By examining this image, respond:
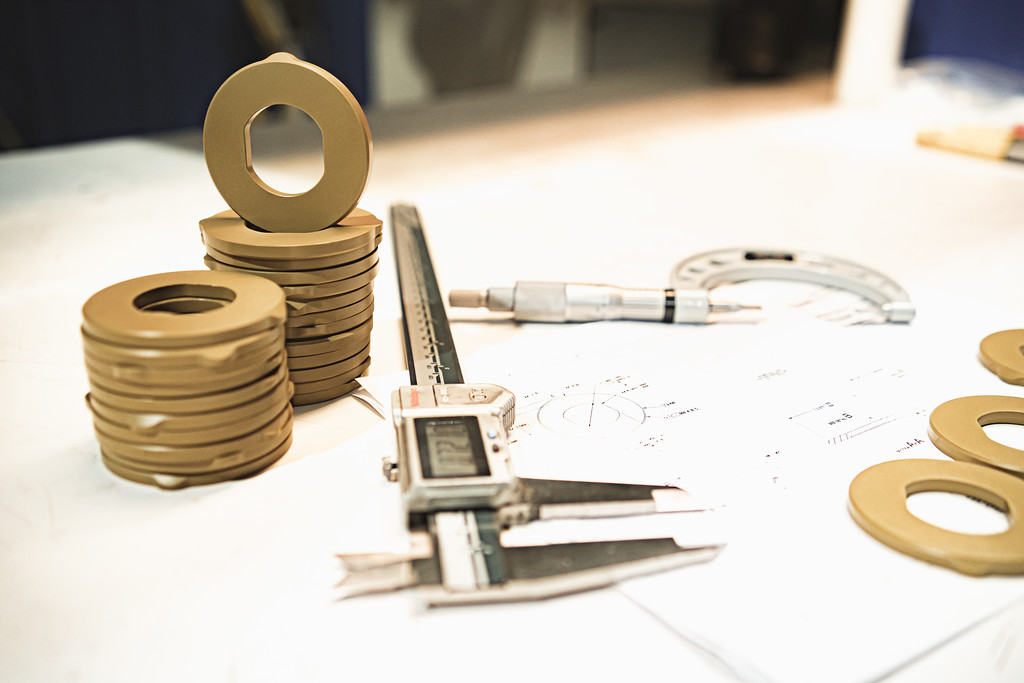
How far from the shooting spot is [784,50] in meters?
2.08

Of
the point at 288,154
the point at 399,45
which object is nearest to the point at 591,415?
the point at 288,154

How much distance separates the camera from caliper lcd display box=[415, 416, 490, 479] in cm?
49

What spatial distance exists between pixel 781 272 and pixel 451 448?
0.55m

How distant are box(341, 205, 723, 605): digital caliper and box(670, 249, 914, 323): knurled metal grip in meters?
0.39

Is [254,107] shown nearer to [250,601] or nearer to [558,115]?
[250,601]

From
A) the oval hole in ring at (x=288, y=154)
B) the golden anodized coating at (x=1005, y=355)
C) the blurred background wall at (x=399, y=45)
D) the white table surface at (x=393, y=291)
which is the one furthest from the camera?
the blurred background wall at (x=399, y=45)

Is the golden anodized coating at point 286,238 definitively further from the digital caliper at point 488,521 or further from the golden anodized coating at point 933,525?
the golden anodized coating at point 933,525

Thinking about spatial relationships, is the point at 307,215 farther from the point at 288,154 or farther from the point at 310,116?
the point at 288,154

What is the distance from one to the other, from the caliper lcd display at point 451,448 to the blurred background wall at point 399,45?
3.47 ft

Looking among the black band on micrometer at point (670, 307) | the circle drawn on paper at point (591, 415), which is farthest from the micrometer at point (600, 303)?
the circle drawn on paper at point (591, 415)

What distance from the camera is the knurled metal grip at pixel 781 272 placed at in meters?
0.86

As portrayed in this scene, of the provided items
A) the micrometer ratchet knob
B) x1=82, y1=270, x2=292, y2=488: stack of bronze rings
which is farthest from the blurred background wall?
x1=82, y1=270, x2=292, y2=488: stack of bronze rings

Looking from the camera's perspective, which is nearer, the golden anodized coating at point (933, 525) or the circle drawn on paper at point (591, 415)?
the golden anodized coating at point (933, 525)

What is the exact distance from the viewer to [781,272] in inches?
36.3
